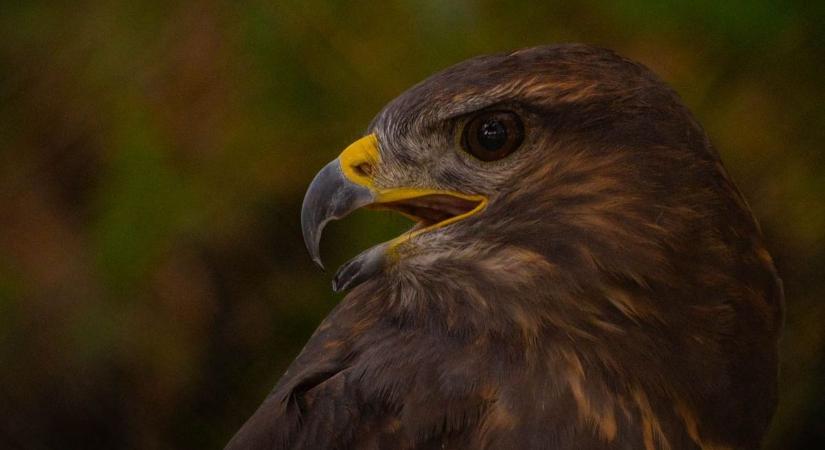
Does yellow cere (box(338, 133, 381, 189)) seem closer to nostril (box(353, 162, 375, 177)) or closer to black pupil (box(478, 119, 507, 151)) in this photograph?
nostril (box(353, 162, 375, 177))

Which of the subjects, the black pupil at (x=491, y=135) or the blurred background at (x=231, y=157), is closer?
the black pupil at (x=491, y=135)

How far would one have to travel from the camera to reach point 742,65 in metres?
2.78

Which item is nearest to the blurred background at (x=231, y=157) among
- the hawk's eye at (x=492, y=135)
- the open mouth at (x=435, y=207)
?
the open mouth at (x=435, y=207)

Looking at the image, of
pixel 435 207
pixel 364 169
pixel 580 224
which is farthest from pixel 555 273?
pixel 364 169

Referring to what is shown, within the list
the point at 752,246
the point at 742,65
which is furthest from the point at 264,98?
the point at 752,246

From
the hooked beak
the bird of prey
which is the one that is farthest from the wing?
the hooked beak

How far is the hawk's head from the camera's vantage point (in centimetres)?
203

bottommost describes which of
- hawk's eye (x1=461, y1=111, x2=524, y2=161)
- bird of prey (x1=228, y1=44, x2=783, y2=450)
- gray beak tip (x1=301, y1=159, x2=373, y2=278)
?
bird of prey (x1=228, y1=44, x2=783, y2=450)

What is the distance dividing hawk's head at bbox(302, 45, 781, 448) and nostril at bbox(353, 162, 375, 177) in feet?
0.09

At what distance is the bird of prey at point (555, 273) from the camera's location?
6.63 ft

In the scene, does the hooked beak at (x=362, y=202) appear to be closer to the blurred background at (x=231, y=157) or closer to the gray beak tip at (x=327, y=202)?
the gray beak tip at (x=327, y=202)

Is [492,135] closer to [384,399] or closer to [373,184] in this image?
[373,184]

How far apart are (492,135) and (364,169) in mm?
220

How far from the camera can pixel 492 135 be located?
2.05 meters
